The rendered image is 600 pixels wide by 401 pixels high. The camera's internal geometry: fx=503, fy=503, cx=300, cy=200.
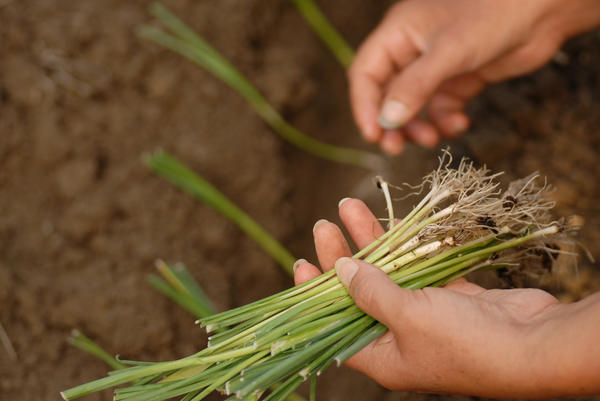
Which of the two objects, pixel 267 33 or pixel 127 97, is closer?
pixel 127 97

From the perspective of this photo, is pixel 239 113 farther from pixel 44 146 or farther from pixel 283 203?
pixel 44 146

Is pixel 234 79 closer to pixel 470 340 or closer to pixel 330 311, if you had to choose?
pixel 330 311

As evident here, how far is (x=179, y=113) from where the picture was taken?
5.97ft

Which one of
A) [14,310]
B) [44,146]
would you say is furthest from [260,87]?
[14,310]

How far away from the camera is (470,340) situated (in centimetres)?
86

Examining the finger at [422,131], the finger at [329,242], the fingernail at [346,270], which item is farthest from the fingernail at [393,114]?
the fingernail at [346,270]

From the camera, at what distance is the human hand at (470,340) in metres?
0.82

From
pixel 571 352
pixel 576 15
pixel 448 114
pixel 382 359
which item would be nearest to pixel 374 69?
pixel 448 114

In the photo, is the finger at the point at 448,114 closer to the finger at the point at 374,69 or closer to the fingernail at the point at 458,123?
the fingernail at the point at 458,123

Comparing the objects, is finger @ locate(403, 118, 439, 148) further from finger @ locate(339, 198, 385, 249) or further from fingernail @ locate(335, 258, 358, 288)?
fingernail @ locate(335, 258, 358, 288)

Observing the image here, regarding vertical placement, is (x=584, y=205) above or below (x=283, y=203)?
below

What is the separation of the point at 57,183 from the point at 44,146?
0.12 m

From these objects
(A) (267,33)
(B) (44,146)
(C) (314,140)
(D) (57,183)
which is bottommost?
(C) (314,140)

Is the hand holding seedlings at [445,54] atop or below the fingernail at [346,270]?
atop
